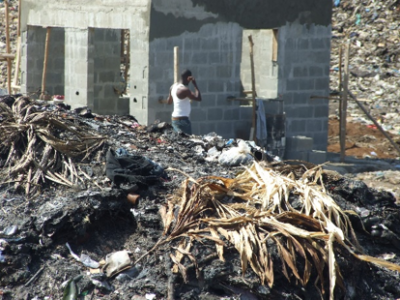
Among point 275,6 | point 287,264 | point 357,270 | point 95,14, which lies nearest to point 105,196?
point 287,264

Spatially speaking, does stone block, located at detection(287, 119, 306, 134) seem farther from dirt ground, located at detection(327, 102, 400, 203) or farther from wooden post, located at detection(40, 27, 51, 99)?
wooden post, located at detection(40, 27, 51, 99)

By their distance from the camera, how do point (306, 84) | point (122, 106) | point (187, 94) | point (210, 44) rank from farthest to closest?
point (122, 106)
point (306, 84)
point (210, 44)
point (187, 94)

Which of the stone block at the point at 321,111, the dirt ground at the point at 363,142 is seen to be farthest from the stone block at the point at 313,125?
the dirt ground at the point at 363,142

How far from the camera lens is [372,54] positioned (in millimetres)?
18938

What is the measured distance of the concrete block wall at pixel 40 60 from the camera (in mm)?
13500

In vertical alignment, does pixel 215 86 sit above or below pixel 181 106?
above

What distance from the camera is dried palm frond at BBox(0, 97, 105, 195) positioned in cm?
776

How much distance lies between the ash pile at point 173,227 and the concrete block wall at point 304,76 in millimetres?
5127

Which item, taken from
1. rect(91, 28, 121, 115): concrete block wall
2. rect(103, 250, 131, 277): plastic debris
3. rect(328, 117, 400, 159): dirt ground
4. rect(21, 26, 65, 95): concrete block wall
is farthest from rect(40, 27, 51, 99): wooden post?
rect(103, 250, 131, 277): plastic debris

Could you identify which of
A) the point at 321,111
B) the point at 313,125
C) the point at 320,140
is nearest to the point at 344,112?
the point at 321,111

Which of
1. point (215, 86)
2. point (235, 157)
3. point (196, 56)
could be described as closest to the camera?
point (235, 157)

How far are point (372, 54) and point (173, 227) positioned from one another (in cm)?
1330

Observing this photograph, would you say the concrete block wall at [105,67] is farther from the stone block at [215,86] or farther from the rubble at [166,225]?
the rubble at [166,225]

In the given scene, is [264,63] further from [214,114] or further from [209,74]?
[214,114]
